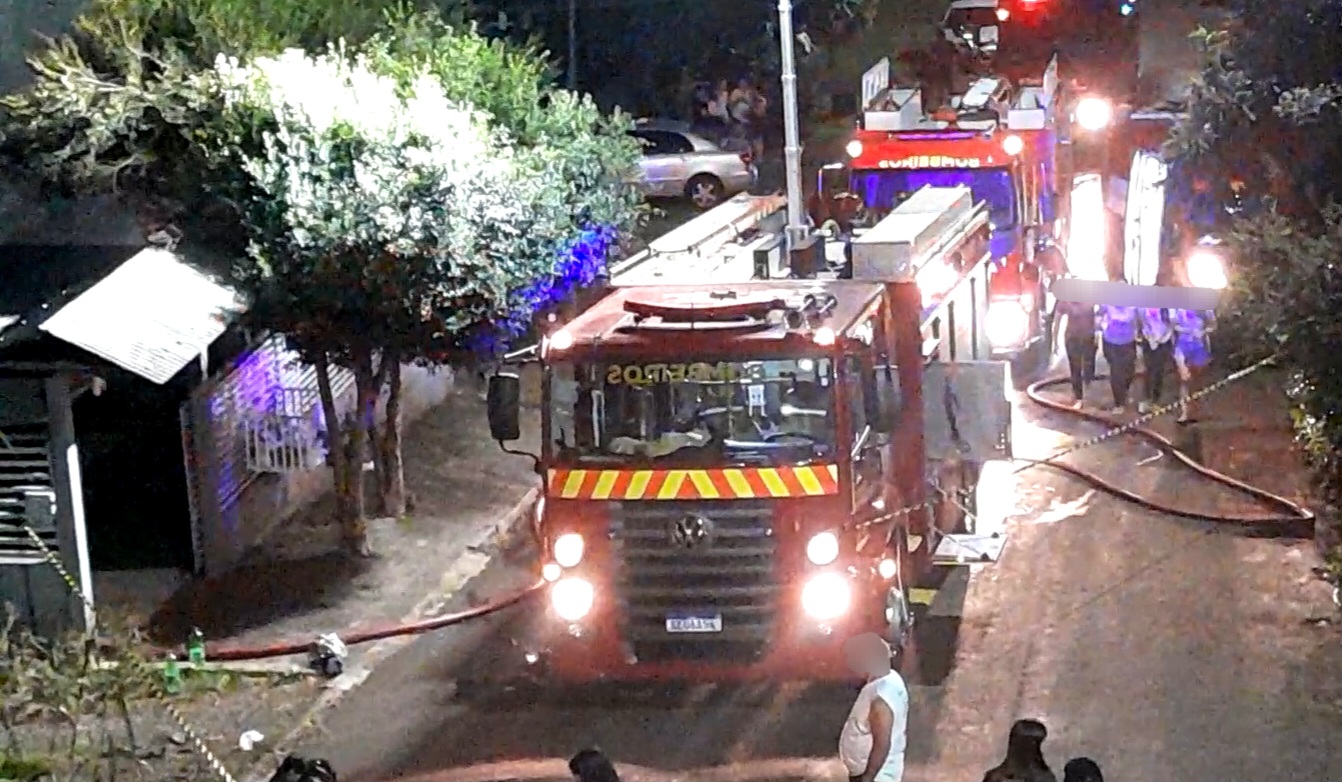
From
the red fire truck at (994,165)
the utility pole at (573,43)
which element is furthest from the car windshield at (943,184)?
the utility pole at (573,43)

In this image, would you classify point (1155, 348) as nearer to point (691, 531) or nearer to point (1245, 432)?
point (1245, 432)

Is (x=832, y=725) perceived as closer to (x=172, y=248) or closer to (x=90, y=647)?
(x=90, y=647)

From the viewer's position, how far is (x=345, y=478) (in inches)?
591

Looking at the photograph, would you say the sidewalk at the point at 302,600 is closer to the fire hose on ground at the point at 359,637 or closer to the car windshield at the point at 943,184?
the fire hose on ground at the point at 359,637

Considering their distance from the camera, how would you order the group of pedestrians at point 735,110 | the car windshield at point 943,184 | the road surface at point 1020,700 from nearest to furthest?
the road surface at point 1020,700, the car windshield at point 943,184, the group of pedestrians at point 735,110

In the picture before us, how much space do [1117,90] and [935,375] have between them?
64.5 ft

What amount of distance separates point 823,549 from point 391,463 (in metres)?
6.13

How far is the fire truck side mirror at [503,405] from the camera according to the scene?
11.3 meters

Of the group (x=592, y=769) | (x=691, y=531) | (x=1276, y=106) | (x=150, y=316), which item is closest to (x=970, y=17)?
(x=1276, y=106)

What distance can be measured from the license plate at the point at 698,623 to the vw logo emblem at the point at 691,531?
0.44m

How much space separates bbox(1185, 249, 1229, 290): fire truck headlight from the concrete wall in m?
7.67

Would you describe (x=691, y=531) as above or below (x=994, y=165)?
below

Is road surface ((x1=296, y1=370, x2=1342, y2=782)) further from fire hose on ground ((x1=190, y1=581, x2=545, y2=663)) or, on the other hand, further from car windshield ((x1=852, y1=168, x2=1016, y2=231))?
car windshield ((x1=852, y1=168, x2=1016, y2=231))

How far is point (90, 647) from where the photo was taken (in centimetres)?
1216
